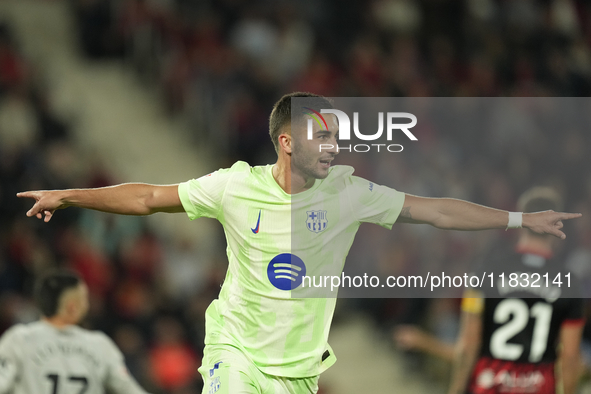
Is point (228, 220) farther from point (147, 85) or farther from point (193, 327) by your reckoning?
point (147, 85)

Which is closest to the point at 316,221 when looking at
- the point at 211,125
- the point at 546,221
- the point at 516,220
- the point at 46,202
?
the point at 516,220

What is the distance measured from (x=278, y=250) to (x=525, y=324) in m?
2.27

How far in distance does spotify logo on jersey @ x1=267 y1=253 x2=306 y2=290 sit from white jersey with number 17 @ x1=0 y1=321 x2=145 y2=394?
1884 mm

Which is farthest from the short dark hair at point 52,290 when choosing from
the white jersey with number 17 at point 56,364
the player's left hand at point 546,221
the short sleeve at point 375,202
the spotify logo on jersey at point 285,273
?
the player's left hand at point 546,221

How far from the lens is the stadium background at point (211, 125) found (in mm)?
9430

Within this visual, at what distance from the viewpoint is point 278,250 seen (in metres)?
4.61

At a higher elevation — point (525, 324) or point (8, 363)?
point (525, 324)

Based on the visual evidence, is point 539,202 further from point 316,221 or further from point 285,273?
point 285,273

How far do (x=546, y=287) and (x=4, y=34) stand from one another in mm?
9242

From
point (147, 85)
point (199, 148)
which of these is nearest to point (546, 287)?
point (199, 148)

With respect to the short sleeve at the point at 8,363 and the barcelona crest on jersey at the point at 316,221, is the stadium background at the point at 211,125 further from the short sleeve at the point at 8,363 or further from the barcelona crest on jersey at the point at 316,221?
the barcelona crest on jersey at the point at 316,221

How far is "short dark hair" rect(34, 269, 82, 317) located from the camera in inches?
233

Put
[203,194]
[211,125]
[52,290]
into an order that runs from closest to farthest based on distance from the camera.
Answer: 1. [203,194]
2. [52,290]
3. [211,125]

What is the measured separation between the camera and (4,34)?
39.0ft
